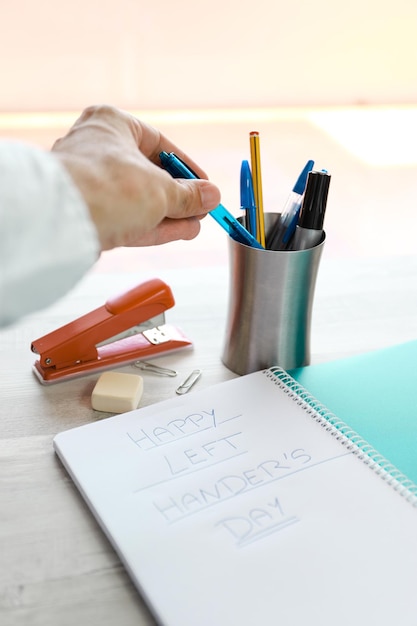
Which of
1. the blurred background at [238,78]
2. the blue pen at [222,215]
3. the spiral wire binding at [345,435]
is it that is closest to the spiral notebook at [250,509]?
the spiral wire binding at [345,435]

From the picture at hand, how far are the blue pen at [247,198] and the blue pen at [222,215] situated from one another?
17 millimetres

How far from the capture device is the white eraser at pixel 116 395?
0.67 metres

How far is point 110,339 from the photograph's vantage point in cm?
75

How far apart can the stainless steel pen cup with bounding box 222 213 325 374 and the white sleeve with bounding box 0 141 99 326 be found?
8.9 inches

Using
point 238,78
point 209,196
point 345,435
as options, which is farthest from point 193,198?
point 238,78

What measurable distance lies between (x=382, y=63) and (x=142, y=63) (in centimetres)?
120

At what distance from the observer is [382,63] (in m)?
3.71

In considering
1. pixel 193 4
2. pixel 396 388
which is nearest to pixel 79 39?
pixel 193 4

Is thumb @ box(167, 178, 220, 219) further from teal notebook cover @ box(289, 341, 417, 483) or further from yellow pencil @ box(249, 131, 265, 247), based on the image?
teal notebook cover @ box(289, 341, 417, 483)

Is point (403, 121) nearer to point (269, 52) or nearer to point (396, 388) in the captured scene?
point (269, 52)

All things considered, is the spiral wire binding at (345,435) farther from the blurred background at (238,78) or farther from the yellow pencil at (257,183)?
the blurred background at (238,78)

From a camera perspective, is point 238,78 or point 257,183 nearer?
point 257,183

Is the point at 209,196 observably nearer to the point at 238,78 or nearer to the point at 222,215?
the point at 222,215

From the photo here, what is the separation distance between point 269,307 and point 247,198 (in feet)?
0.35
